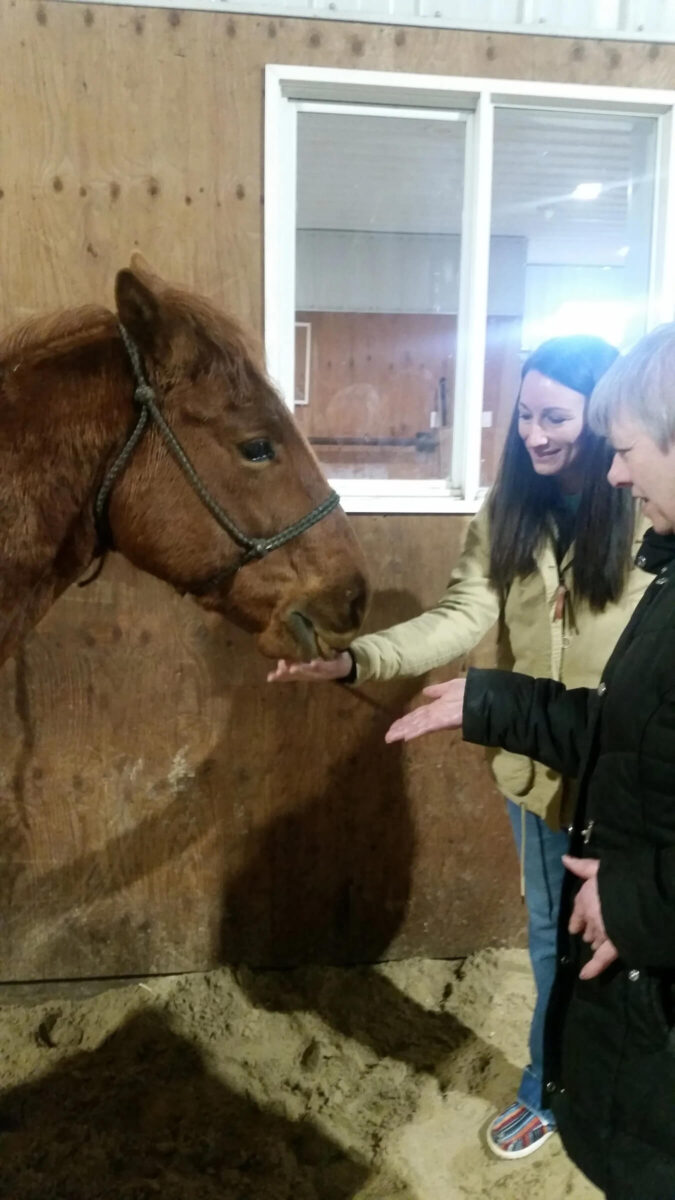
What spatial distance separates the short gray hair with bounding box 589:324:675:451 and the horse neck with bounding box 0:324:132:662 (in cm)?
72

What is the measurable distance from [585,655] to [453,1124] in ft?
4.14

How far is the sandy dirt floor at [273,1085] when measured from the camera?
1714 mm

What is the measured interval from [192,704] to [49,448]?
1.15 m

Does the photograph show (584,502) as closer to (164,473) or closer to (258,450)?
(258,450)

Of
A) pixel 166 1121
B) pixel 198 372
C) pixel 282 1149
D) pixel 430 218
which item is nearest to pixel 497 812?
pixel 282 1149

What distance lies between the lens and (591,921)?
3.17 ft

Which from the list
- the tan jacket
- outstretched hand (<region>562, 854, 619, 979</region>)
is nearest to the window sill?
the tan jacket

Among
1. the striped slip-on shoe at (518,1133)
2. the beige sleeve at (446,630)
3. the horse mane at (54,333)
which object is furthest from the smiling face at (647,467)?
the striped slip-on shoe at (518,1133)

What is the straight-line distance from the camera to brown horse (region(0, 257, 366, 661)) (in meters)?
1.17

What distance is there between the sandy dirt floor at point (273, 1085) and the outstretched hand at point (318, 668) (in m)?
1.15

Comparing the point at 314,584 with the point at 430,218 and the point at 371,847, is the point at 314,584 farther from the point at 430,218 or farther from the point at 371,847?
the point at 430,218

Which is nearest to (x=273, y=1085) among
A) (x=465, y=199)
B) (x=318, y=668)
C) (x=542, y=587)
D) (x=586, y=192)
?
(x=318, y=668)

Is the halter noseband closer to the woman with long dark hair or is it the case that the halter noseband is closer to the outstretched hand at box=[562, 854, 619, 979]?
the woman with long dark hair

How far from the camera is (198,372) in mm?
1230
